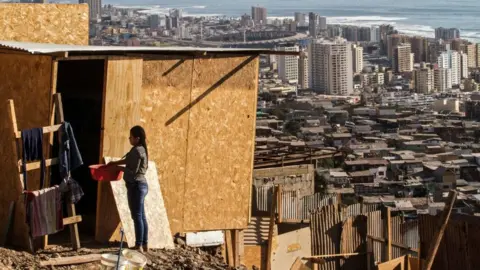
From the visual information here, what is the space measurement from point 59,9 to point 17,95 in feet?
8.88

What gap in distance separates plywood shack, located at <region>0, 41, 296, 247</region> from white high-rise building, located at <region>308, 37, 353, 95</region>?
88.9m

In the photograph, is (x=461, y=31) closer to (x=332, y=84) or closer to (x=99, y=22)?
(x=332, y=84)

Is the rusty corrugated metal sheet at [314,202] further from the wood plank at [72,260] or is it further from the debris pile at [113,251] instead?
the wood plank at [72,260]

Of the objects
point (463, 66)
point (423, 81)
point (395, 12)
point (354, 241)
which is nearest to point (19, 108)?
point (354, 241)

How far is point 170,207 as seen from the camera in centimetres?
860

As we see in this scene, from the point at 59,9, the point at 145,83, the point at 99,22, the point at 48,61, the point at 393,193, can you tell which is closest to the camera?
the point at 48,61

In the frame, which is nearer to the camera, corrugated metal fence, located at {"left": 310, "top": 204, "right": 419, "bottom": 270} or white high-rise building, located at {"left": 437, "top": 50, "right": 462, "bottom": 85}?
corrugated metal fence, located at {"left": 310, "top": 204, "right": 419, "bottom": 270}

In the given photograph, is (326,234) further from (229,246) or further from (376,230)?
(229,246)

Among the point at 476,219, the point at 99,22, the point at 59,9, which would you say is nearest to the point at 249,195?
the point at 476,219

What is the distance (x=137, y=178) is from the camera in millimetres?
7562

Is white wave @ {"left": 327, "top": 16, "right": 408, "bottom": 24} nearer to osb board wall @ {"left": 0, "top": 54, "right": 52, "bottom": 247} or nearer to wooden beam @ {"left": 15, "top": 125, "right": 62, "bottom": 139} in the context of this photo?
osb board wall @ {"left": 0, "top": 54, "right": 52, "bottom": 247}

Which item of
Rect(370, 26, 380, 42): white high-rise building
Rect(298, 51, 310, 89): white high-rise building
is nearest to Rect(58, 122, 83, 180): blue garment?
Rect(298, 51, 310, 89): white high-rise building

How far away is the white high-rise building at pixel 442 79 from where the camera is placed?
97125mm

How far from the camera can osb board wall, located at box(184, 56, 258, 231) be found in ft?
28.8
